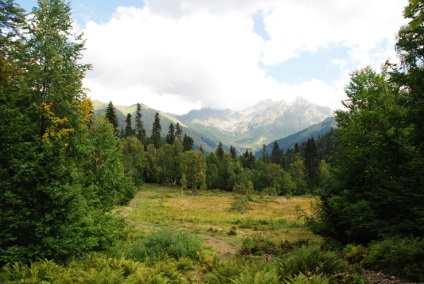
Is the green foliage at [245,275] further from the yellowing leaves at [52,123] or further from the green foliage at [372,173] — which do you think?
the yellowing leaves at [52,123]

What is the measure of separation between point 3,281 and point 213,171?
78.4 metres

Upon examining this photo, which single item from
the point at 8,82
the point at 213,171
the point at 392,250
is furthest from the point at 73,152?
the point at 213,171

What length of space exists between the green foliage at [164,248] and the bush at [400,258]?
8.59 meters

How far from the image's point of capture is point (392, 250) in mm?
9648

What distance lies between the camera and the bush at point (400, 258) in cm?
873

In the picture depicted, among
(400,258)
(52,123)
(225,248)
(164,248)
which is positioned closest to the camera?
(400,258)

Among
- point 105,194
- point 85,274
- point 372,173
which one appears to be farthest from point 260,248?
point 85,274

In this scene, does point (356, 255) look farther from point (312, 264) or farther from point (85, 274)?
point (85, 274)

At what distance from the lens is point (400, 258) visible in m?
9.46

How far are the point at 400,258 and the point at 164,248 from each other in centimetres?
1105

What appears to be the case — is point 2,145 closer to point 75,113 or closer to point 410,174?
point 75,113

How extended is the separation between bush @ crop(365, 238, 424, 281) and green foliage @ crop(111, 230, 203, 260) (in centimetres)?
859

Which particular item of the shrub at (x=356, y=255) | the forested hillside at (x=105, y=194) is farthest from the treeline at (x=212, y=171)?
the shrub at (x=356, y=255)

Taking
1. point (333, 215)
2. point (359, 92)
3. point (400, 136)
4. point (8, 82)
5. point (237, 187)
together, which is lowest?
point (237, 187)
